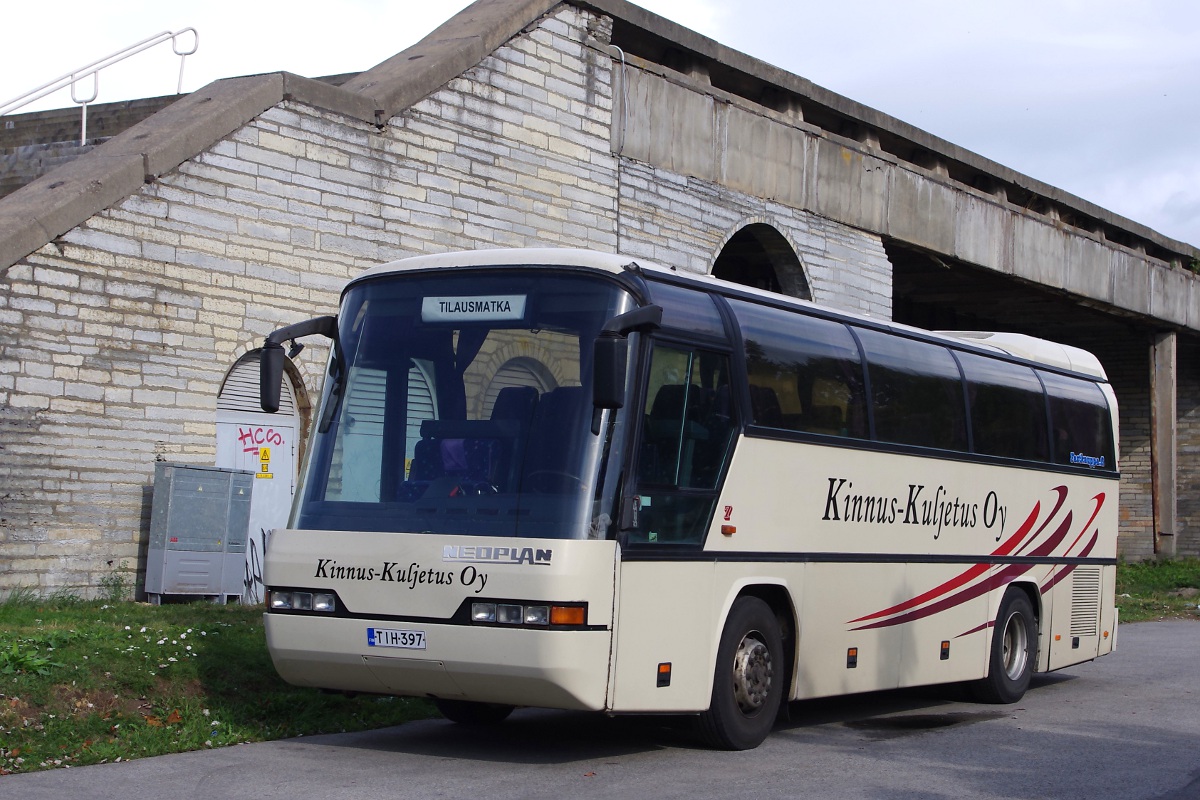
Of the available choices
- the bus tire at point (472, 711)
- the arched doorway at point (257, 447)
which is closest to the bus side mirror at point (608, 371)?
the bus tire at point (472, 711)

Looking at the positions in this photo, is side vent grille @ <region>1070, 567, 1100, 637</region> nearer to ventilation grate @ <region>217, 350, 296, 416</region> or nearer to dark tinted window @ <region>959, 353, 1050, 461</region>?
dark tinted window @ <region>959, 353, 1050, 461</region>

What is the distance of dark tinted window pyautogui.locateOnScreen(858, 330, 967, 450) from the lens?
1073 centimetres

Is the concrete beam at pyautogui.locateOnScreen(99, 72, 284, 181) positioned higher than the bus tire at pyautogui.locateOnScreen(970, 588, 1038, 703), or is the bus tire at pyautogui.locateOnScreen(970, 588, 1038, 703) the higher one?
the concrete beam at pyautogui.locateOnScreen(99, 72, 284, 181)

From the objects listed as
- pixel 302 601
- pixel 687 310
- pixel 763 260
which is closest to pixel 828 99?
pixel 763 260

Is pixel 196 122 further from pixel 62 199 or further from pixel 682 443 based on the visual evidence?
pixel 682 443

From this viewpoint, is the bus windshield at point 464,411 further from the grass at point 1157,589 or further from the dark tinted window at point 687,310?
the grass at point 1157,589

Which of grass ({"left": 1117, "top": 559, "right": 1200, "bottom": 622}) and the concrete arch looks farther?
grass ({"left": 1117, "top": 559, "right": 1200, "bottom": 622})

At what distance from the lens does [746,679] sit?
8992 mm

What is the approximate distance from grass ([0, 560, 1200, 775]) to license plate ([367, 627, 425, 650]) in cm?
137

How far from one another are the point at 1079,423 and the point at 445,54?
7.76 meters

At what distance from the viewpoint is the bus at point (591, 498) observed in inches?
310

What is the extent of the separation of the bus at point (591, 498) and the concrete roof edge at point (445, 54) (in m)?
7.09

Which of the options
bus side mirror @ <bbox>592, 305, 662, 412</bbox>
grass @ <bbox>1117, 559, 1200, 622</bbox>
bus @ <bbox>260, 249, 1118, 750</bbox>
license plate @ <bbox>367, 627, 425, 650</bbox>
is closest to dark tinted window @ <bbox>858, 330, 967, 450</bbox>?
bus @ <bbox>260, 249, 1118, 750</bbox>

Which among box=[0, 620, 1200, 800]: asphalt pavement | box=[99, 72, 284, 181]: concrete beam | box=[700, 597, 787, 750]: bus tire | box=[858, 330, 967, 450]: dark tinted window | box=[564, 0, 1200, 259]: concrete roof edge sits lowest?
box=[0, 620, 1200, 800]: asphalt pavement
